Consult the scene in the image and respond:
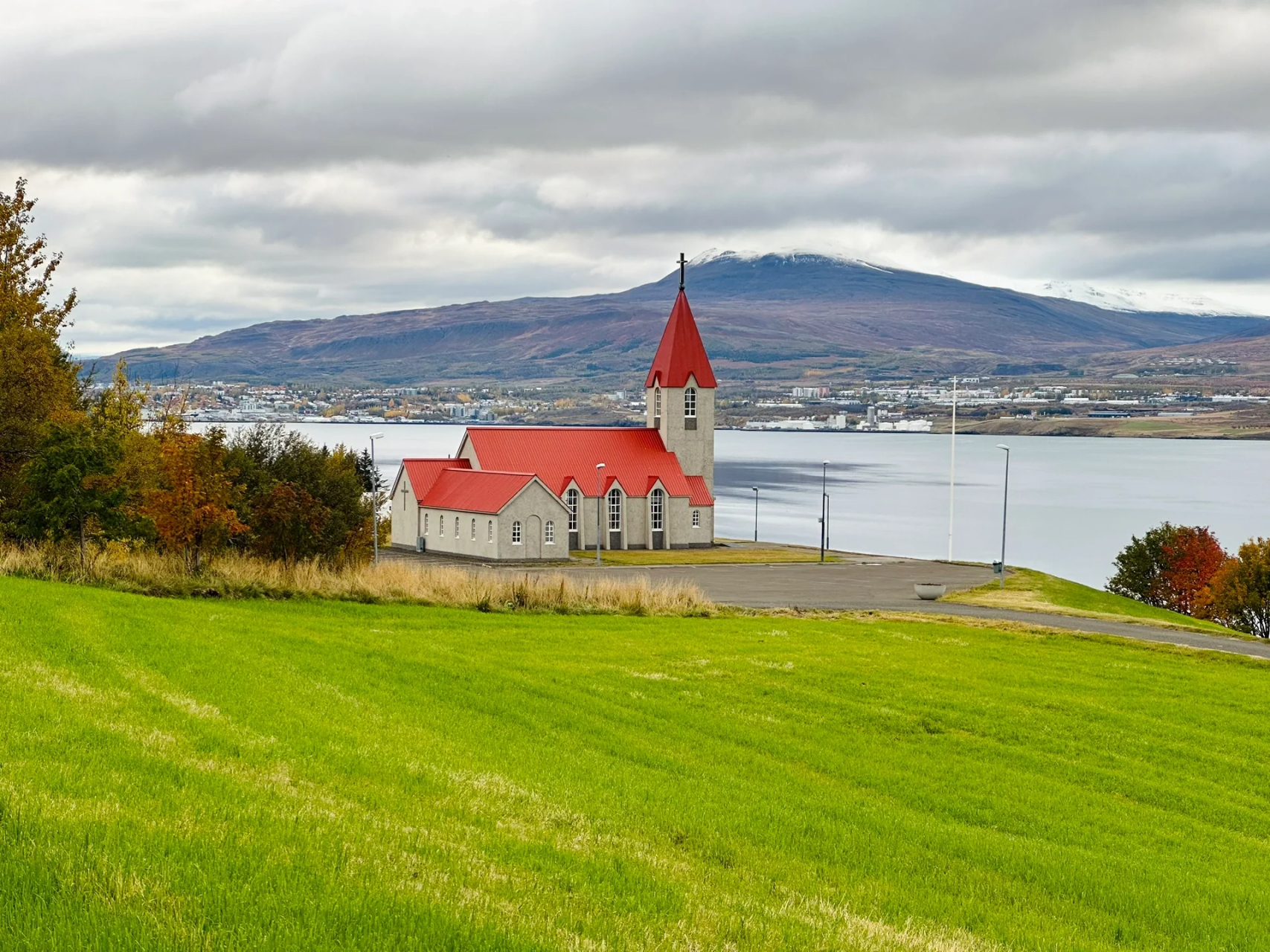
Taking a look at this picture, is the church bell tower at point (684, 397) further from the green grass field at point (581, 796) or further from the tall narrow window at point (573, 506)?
the green grass field at point (581, 796)

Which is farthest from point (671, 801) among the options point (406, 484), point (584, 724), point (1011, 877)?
point (406, 484)

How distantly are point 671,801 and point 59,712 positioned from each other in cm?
530

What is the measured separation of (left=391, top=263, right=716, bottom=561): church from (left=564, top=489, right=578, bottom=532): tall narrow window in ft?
0.20

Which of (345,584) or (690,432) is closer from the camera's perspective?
(345,584)

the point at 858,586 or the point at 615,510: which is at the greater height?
the point at 615,510

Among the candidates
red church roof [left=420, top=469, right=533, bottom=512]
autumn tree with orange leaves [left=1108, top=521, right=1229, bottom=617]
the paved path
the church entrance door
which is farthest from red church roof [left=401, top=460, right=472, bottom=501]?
autumn tree with orange leaves [left=1108, top=521, right=1229, bottom=617]

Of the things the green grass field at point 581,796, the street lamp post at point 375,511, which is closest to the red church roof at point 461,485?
the street lamp post at point 375,511

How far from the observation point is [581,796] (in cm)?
1105

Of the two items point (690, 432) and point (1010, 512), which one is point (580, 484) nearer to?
point (690, 432)

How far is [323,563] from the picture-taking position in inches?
1335

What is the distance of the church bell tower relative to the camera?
78250 mm

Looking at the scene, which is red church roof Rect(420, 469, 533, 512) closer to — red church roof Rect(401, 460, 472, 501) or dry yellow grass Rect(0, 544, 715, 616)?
red church roof Rect(401, 460, 472, 501)

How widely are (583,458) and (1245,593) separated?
39.2 metres

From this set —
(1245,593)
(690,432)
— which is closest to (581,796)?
(690,432)
